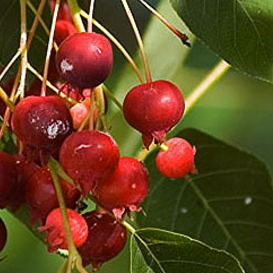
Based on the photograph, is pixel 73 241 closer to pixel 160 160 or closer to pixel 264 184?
pixel 160 160

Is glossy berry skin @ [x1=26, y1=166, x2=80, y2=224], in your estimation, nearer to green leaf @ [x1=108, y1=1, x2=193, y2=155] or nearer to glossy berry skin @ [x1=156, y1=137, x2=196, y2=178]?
glossy berry skin @ [x1=156, y1=137, x2=196, y2=178]

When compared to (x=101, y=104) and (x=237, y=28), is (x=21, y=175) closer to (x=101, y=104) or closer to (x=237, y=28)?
(x=101, y=104)

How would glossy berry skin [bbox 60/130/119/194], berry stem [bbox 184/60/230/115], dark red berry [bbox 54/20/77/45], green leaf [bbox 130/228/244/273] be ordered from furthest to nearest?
berry stem [bbox 184/60/230/115]
dark red berry [bbox 54/20/77/45]
green leaf [bbox 130/228/244/273]
glossy berry skin [bbox 60/130/119/194]

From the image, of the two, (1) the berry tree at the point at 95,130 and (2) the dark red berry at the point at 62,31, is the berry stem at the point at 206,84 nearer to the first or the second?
(1) the berry tree at the point at 95,130

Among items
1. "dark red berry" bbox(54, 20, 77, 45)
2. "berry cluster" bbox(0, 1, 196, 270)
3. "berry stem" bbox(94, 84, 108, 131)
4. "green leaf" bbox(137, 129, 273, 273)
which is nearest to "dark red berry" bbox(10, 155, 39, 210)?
"berry cluster" bbox(0, 1, 196, 270)

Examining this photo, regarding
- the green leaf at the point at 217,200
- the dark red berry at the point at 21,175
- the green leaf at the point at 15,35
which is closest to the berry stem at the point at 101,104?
the dark red berry at the point at 21,175

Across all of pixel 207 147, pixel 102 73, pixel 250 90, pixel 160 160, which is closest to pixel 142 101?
pixel 102 73
